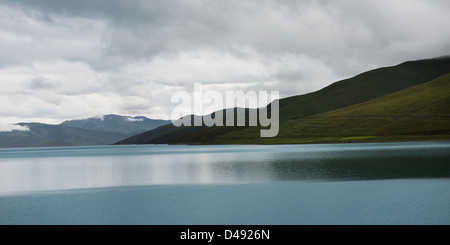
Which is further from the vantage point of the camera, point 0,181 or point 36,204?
point 0,181

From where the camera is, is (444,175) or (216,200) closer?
(216,200)

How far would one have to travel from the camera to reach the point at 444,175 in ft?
188

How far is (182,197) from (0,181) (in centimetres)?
4422

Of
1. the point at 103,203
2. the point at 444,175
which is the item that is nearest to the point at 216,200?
the point at 103,203

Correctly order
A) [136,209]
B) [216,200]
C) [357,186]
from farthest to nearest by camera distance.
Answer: [357,186] < [216,200] < [136,209]

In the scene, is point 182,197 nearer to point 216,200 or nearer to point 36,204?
point 216,200

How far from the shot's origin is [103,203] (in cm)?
4681

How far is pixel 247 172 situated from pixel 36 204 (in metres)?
36.5

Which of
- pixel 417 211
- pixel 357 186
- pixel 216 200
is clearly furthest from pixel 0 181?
pixel 417 211
